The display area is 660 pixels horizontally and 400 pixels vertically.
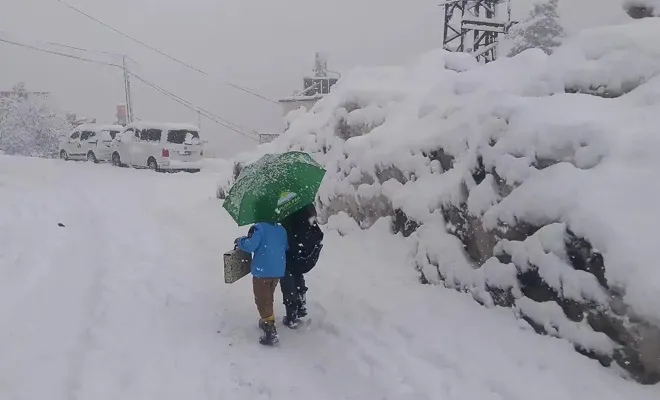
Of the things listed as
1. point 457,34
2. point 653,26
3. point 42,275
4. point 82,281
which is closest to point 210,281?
point 82,281

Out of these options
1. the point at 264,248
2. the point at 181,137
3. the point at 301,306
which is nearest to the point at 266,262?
the point at 264,248

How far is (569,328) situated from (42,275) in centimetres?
579

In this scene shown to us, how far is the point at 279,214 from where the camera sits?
464 centimetres

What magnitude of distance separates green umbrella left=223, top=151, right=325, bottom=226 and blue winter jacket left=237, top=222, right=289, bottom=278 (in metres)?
0.10

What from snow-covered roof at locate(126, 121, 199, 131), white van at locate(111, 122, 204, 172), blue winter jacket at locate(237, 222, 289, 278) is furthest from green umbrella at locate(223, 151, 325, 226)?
snow-covered roof at locate(126, 121, 199, 131)

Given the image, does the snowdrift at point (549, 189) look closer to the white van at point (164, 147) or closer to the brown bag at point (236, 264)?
the brown bag at point (236, 264)

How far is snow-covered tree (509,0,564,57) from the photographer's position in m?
34.1

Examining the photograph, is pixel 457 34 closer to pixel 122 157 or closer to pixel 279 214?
pixel 122 157

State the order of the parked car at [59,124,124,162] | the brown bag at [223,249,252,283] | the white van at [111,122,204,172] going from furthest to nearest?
the parked car at [59,124,124,162]
the white van at [111,122,204,172]
the brown bag at [223,249,252,283]

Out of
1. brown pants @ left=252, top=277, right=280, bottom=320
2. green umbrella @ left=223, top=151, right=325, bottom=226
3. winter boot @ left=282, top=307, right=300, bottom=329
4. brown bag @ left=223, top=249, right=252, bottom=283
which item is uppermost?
green umbrella @ left=223, top=151, right=325, bottom=226

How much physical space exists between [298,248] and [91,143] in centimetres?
2237

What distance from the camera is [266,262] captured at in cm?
460

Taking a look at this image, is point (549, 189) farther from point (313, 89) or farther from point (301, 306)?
point (313, 89)

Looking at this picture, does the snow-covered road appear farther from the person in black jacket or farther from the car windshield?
the car windshield
